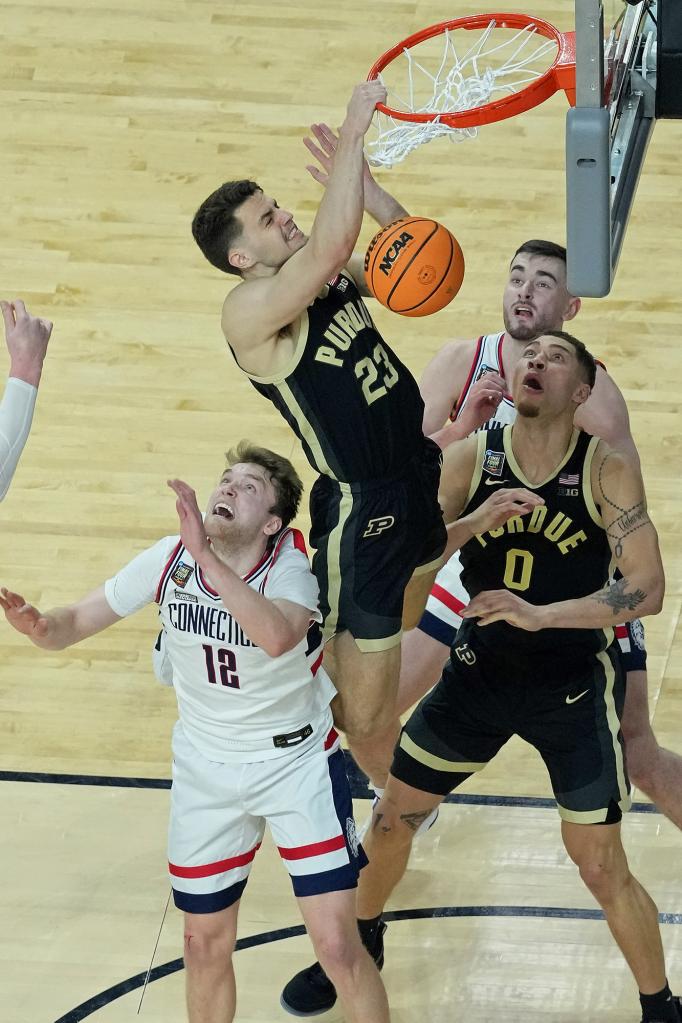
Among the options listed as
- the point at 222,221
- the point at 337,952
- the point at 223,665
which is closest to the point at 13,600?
the point at 223,665

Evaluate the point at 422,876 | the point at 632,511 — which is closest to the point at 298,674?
the point at 632,511

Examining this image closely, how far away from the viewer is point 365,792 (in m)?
5.84

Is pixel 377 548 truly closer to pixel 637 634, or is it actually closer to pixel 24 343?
pixel 637 634

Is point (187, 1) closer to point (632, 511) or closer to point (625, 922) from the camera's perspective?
point (632, 511)

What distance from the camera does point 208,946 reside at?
171 inches

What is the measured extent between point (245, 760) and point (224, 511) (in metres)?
0.68

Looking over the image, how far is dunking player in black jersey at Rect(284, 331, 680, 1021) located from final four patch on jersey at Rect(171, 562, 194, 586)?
76 cm

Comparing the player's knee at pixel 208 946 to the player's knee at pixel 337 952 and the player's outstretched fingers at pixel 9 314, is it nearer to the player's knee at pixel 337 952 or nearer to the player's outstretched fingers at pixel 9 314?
the player's knee at pixel 337 952

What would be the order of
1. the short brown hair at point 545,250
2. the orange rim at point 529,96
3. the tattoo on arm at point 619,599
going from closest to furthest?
1. the orange rim at point 529,96
2. the tattoo on arm at point 619,599
3. the short brown hair at point 545,250

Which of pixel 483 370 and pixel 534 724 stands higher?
pixel 483 370

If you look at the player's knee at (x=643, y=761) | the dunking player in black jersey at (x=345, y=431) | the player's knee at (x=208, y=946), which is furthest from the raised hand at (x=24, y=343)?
Answer: the player's knee at (x=643, y=761)

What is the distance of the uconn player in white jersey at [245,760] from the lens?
4270 millimetres

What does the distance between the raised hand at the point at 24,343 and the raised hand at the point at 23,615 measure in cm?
61

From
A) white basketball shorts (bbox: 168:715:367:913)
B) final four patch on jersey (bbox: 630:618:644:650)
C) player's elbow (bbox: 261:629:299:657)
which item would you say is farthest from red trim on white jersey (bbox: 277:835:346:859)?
final four patch on jersey (bbox: 630:618:644:650)
